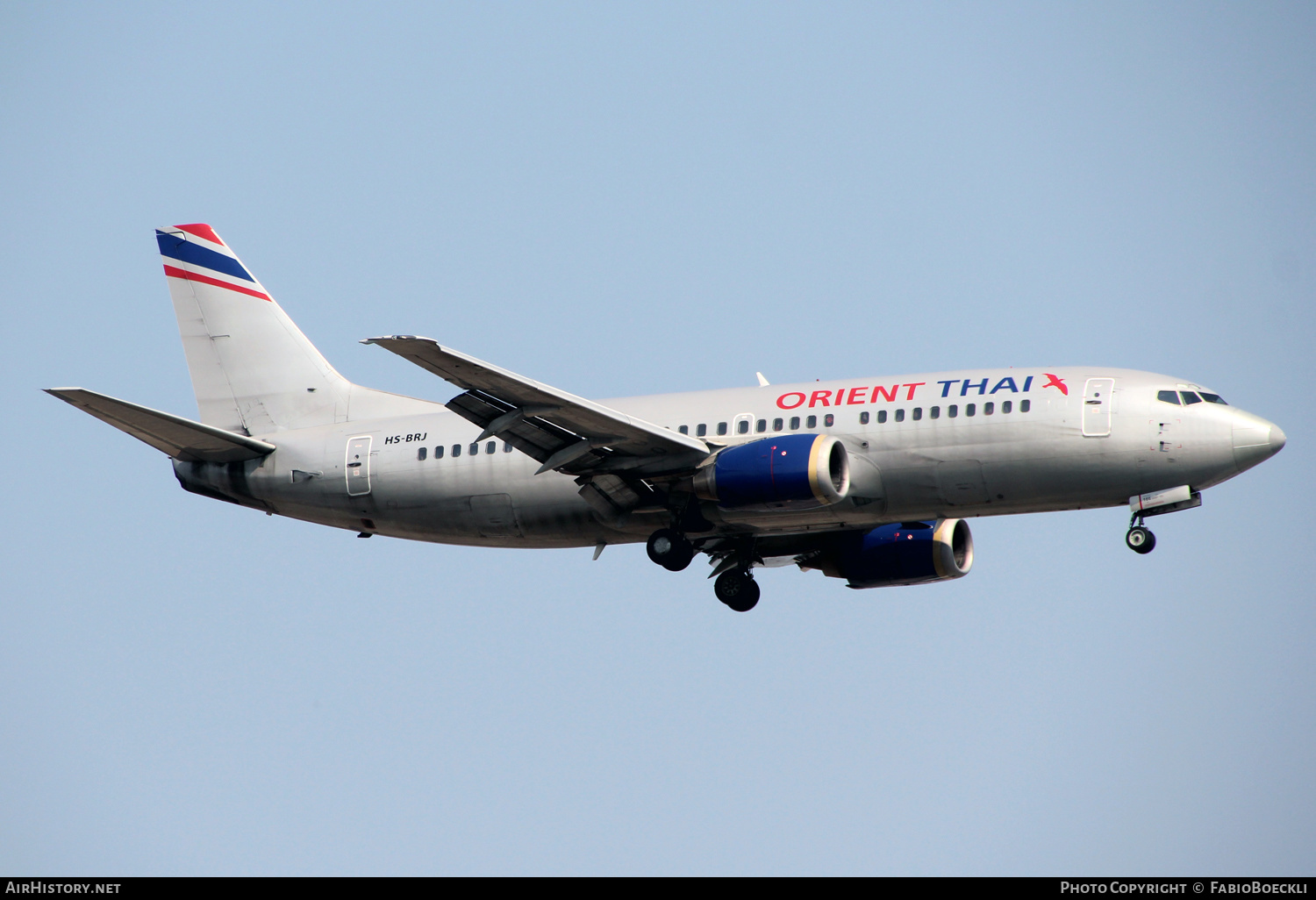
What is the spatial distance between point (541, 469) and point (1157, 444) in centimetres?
1407

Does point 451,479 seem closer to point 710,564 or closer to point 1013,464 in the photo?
point 710,564

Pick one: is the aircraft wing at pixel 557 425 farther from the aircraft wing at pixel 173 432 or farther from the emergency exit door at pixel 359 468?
the aircraft wing at pixel 173 432

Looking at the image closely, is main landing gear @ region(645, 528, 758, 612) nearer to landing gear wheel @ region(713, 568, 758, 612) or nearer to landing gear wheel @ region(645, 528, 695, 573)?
landing gear wheel @ region(713, 568, 758, 612)

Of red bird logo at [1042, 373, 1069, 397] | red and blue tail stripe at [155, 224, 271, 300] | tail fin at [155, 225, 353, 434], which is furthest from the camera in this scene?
red and blue tail stripe at [155, 224, 271, 300]

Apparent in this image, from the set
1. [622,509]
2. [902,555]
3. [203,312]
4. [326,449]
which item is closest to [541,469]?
[622,509]

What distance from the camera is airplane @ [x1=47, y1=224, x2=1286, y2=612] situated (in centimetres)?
3684

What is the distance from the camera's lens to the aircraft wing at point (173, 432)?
127 ft

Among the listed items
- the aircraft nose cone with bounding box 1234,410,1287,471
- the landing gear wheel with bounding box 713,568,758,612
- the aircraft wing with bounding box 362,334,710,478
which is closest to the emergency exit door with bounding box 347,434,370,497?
the aircraft wing with bounding box 362,334,710,478

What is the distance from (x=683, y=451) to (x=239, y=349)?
47.8 feet

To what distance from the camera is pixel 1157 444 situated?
36.6 meters

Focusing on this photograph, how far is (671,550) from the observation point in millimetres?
40125

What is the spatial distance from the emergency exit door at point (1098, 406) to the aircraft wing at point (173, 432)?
20.7 m

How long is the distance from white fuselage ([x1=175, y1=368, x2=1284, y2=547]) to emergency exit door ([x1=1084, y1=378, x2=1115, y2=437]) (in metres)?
0.03

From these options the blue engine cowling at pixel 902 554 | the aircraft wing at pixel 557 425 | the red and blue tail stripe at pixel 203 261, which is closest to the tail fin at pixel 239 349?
the red and blue tail stripe at pixel 203 261
